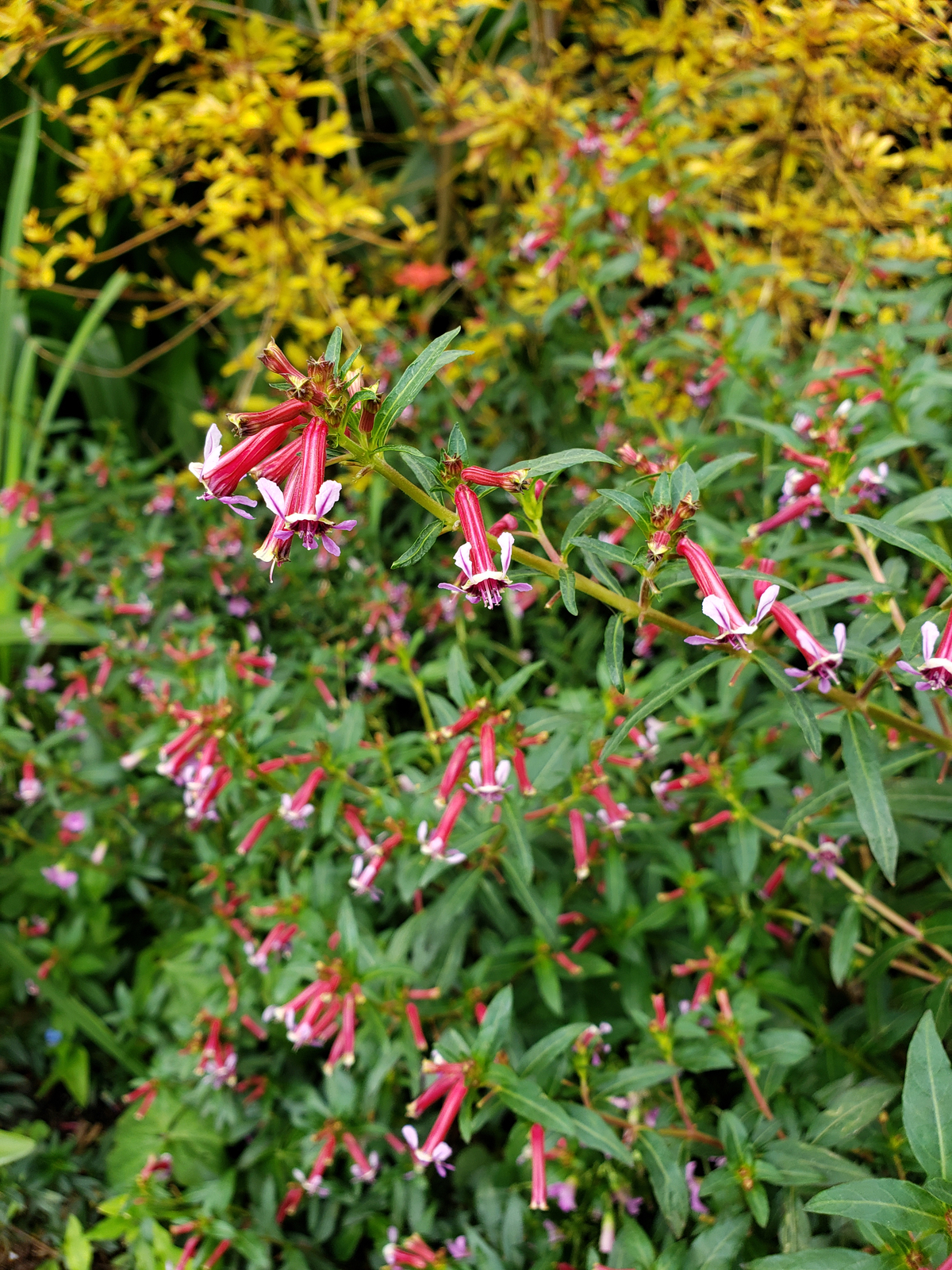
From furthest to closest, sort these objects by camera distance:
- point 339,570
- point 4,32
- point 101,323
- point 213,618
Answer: point 101,323 < point 339,570 < point 213,618 < point 4,32

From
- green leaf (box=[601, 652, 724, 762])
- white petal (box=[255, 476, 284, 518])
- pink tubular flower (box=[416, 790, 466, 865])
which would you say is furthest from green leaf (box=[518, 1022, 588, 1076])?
white petal (box=[255, 476, 284, 518])

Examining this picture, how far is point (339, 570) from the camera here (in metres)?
3.29

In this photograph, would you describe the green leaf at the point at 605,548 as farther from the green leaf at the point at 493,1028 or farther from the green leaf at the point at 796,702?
the green leaf at the point at 493,1028

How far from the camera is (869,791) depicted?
124 centimetres

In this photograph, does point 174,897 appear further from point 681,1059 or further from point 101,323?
point 101,323

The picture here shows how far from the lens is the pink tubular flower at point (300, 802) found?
6.12 ft

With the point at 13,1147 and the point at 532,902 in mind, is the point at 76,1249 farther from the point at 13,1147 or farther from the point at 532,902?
the point at 532,902

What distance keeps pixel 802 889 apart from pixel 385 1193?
1.25 m

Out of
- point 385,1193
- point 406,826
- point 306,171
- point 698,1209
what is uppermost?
point 306,171

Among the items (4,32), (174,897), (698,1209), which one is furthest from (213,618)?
(698,1209)

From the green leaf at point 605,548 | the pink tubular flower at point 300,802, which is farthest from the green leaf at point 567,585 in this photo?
the pink tubular flower at point 300,802

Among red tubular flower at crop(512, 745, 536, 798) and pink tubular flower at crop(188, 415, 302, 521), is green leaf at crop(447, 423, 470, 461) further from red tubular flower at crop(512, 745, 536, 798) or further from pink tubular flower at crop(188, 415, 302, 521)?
red tubular flower at crop(512, 745, 536, 798)

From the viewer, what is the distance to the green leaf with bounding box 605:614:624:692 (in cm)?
111

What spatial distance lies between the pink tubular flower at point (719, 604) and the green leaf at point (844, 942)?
3.00 feet
